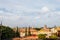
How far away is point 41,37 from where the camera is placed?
39.0 meters

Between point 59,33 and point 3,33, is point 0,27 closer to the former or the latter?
point 3,33

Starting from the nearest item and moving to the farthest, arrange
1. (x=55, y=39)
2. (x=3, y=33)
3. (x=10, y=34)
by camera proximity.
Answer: (x=55, y=39) < (x=3, y=33) < (x=10, y=34)

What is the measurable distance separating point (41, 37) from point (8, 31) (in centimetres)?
814

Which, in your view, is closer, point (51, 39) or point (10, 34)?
point (51, 39)

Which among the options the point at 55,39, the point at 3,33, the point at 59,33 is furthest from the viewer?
the point at 59,33

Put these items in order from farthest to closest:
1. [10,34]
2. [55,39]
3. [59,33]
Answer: [59,33], [10,34], [55,39]

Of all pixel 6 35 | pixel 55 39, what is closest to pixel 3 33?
pixel 6 35

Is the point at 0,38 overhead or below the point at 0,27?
below

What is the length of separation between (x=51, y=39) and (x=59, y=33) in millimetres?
14022

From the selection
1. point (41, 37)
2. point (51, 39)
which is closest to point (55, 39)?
point (51, 39)

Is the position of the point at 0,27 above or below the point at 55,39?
above

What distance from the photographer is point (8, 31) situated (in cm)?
4112

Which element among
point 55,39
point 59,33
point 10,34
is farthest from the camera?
point 59,33

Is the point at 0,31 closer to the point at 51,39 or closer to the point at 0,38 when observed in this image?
the point at 0,38
